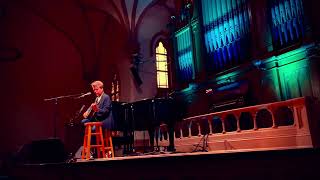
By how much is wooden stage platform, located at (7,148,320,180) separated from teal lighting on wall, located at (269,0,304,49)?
5040mm

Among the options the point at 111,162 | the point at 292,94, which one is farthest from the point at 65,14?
the point at 111,162

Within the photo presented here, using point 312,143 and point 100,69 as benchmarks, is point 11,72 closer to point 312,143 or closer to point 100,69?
point 100,69

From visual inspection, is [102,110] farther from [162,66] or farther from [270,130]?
[162,66]

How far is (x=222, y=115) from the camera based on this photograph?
6816 millimetres

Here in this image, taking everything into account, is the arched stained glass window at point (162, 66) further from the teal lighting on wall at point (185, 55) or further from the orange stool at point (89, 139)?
the orange stool at point (89, 139)

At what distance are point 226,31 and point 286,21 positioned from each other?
6.42ft

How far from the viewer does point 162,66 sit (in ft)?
46.2

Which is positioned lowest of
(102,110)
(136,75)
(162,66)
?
(102,110)

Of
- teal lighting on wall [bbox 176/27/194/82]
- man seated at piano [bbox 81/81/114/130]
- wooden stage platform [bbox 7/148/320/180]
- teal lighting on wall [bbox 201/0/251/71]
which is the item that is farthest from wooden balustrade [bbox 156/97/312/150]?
wooden stage platform [bbox 7/148/320/180]

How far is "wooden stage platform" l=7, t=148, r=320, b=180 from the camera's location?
7.39ft

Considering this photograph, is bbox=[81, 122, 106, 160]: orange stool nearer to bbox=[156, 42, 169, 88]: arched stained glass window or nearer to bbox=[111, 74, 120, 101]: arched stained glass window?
bbox=[111, 74, 120, 101]: arched stained glass window

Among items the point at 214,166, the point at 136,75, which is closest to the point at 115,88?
the point at 136,75

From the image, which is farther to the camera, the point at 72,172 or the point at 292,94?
the point at 292,94

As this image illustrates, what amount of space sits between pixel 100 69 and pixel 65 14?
2769mm
